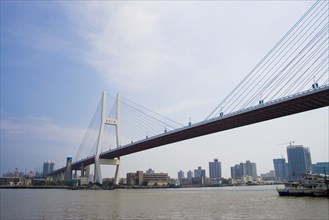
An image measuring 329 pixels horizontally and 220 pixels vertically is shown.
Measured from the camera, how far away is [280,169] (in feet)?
537

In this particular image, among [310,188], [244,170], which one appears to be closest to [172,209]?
[310,188]

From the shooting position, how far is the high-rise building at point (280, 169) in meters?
150

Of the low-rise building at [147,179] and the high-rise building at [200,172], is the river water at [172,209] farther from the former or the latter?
the high-rise building at [200,172]

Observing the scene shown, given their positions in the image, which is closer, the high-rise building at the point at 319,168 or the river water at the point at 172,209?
the river water at the point at 172,209

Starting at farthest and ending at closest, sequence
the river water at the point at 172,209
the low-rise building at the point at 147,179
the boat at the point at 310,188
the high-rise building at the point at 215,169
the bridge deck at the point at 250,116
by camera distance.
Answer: the high-rise building at the point at 215,169 < the low-rise building at the point at 147,179 < the boat at the point at 310,188 < the bridge deck at the point at 250,116 < the river water at the point at 172,209

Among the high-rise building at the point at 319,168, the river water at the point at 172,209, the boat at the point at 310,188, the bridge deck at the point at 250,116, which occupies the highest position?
the bridge deck at the point at 250,116

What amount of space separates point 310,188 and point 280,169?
140221 millimetres

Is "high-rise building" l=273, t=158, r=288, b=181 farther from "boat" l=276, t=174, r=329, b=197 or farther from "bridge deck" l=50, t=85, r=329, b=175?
"boat" l=276, t=174, r=329, b=197

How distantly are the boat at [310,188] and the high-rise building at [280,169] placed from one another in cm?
12269

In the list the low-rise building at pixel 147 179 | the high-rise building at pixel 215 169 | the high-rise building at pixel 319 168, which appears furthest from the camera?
the high-rise building at pixel 215 169

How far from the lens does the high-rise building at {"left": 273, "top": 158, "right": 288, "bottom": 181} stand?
150075mm

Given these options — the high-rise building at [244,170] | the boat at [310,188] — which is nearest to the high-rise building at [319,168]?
the high-rise building at [244,170]

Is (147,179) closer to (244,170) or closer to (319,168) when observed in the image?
(319,168)

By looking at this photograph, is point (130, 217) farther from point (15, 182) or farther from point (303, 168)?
point (15, 182)
